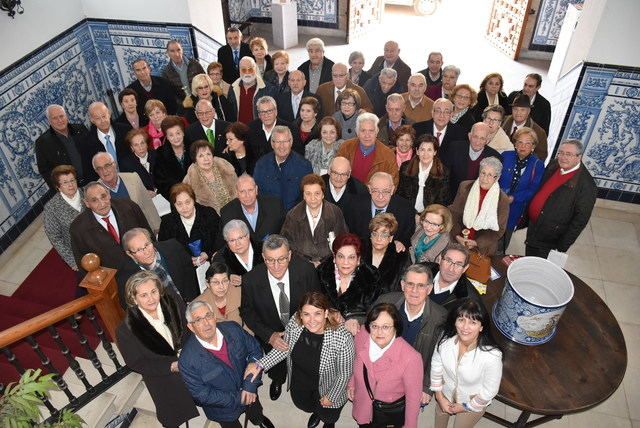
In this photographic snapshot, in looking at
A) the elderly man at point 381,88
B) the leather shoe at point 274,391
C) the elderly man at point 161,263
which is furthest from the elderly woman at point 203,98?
the leather shoe at point 274,391

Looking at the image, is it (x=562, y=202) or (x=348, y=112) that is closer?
(x=562, y=202)

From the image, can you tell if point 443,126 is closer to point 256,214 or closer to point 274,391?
point 256,214

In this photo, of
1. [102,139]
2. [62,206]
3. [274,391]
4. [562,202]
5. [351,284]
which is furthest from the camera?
[102,139]

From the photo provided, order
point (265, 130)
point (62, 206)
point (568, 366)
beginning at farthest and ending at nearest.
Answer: point (265, 130) → point (62, 206) → point (568, 366)

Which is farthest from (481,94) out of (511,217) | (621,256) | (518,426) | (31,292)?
(31,292)

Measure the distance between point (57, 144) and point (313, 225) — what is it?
3.00 meters

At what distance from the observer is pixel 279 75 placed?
5.88m

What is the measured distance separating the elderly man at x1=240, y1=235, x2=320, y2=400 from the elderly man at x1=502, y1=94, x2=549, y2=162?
2.90 meters

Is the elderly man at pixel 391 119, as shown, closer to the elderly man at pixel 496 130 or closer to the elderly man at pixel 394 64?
the elderly man at pixel 496 130

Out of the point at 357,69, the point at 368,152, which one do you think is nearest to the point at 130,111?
the point at 368,152

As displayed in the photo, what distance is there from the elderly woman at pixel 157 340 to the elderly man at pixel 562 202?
3258 millimetres

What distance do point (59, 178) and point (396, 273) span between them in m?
2.87

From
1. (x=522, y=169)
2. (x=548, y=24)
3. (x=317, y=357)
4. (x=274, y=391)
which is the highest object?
(x=522, y=169)

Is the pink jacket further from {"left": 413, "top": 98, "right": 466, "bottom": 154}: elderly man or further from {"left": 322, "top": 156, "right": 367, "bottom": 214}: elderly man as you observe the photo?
{"left": 413, "top": 98, "right": 466, "bottom": 154}: elderly man
